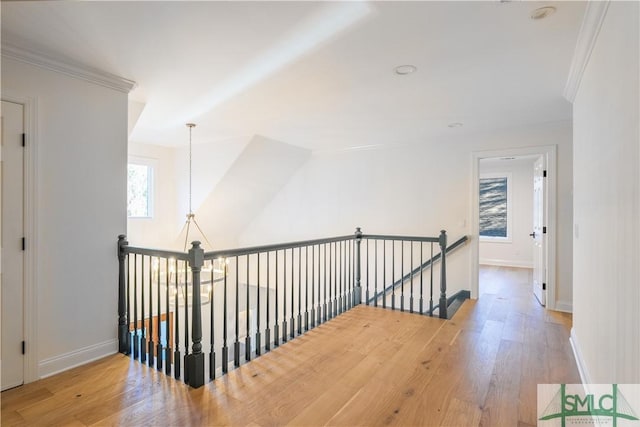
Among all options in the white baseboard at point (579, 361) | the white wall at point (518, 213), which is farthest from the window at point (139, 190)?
the white wall at point (518, 213)

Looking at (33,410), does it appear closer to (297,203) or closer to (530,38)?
(530,38)

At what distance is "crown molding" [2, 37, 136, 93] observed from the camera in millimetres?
2270

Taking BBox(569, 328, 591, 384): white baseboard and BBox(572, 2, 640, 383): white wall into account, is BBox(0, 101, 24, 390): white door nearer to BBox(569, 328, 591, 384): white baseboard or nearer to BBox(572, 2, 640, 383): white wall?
BBox(572, 2, 640, 383): white wall

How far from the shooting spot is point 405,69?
104 inches

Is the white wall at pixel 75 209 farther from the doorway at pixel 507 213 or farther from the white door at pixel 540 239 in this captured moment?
the doorway at pixel 507 213

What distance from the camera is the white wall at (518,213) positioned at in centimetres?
740

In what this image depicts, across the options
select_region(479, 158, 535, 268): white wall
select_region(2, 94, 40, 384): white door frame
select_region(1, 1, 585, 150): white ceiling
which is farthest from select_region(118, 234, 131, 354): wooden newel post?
select_region(479, 158, 535, 268): white wall

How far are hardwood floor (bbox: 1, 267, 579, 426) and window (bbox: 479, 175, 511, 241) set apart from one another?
4926 mm

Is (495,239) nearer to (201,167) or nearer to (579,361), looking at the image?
(579,361)

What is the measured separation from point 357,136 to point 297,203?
7.02 ft

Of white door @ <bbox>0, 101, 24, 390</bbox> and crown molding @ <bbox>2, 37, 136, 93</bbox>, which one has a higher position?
crown molding @ <bbox>2, 37, 136, 93</bbox>

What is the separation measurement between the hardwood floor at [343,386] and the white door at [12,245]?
0.68 feet

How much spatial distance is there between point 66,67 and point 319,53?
1967 millimetres

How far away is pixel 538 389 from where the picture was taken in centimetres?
226
